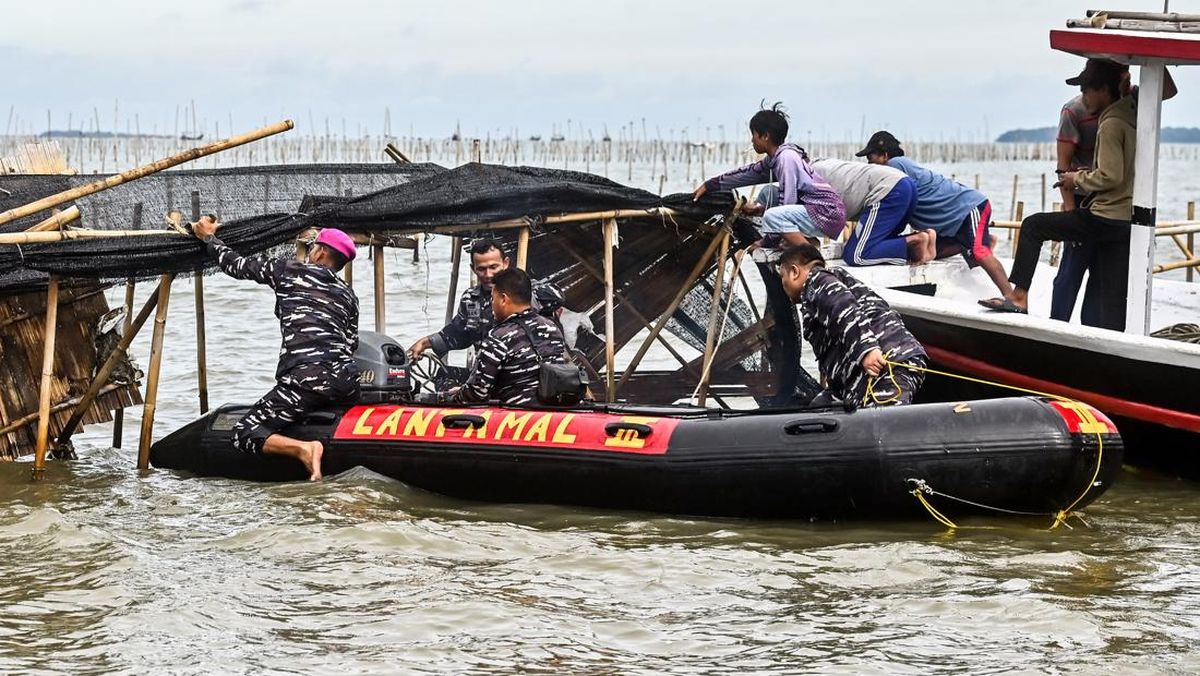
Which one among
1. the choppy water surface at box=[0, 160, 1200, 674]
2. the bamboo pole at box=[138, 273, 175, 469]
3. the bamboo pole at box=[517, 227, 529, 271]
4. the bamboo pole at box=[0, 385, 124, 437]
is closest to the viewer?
the choppy water surface at box=[0, 160, 1200, 674]

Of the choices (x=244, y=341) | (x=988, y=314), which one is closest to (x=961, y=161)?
(x=244, y=341)

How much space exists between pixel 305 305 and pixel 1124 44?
5285 mm

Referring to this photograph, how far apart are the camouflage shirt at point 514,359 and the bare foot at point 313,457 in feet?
3.19

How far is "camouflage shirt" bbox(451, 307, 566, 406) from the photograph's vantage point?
912 cm

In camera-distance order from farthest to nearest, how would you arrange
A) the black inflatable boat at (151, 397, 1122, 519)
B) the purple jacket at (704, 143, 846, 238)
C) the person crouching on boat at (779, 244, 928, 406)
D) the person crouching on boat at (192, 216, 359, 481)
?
the purple jacket at (704, 143, 846, 238), the person crouching on boat at (192, 216, 359, 481), the person crouching on boat at (779, 244, 928, 406), the black inflatable boat at (151, 397, 1122, 519)

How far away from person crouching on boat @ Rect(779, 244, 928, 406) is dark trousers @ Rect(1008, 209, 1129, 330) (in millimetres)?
1953

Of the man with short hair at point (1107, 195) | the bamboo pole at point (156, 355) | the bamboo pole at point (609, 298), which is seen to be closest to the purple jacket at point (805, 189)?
the bamboo pole at point (609, 298)

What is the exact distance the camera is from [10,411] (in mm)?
10094

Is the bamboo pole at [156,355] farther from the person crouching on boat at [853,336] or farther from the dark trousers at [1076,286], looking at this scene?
the dark trousers at [1076,286]

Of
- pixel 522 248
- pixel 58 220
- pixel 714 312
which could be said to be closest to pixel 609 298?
pixel 522 248

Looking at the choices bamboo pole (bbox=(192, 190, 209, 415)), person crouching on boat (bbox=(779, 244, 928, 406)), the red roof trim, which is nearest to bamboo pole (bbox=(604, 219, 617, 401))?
person crouching on boat (bbox=(779, 244, 928, 406))

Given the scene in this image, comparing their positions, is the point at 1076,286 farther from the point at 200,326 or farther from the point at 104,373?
the point at 104,373

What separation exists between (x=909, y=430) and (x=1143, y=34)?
334cm

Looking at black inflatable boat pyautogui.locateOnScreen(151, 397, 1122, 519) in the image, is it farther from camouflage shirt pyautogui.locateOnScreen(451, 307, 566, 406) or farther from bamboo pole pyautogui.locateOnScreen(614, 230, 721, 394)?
bamboo pole pyautogui.locateOnScreen(614, 230, 721, 394)
